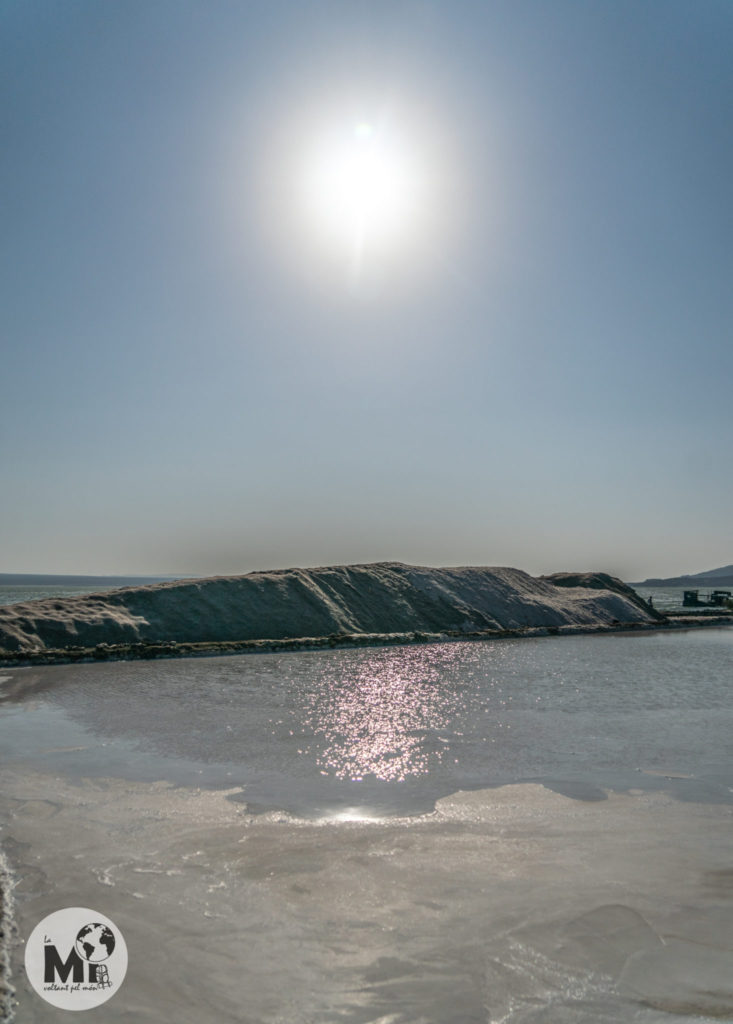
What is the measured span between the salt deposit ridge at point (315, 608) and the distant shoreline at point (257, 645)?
4.09 feet

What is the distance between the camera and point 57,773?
1149 cm

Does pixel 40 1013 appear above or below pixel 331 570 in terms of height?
below

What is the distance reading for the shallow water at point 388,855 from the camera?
5.40m

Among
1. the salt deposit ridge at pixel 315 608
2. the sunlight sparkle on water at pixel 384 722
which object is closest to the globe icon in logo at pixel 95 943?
the sunlight sparkle on water at pixel 384 722

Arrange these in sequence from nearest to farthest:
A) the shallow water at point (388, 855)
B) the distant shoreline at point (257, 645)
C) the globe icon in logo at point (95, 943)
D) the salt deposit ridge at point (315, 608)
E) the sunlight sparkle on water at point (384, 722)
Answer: the shallow water at point (388, 855) → the globe icon in logo at point (95, 943) → the sunlight sparkle on water at point (384, 722) → the distant shoreline at point (257, 645) → the salt deposit ridge at point (315, 608)

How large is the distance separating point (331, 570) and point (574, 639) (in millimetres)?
15578

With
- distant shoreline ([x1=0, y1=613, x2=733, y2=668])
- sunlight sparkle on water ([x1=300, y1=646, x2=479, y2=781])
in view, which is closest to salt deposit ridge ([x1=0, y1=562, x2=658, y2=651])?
distant shoreline ([x1=0, y1=613, x2=733, y2=668])

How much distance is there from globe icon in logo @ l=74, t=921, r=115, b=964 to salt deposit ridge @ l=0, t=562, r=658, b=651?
25257 millimetres

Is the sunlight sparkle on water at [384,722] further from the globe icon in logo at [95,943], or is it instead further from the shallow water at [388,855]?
the globe icon in logo at [95,943]

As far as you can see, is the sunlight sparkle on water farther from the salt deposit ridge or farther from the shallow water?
the salt deposit ridge

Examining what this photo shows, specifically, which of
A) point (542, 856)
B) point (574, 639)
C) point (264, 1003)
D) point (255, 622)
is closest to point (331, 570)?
point (255, 622)

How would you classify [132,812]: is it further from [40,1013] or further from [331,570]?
[331,570]

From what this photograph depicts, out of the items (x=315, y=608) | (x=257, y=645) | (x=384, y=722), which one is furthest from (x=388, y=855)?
(x=315, y=608)

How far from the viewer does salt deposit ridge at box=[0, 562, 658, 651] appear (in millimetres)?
31562
